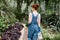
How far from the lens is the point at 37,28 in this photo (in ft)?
26.3

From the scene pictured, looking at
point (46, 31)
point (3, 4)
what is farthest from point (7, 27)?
point (46, 31)

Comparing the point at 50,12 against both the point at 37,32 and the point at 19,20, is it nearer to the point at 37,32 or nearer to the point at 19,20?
the point at 19,20

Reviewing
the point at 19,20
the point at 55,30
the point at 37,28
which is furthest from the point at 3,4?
the point at 37,28

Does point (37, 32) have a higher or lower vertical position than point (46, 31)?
higher

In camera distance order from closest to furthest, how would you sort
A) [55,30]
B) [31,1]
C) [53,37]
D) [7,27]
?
[7,27] < [53,37] < [55,30] < [31,1]

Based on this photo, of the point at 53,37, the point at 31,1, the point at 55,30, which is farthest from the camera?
the point at 31,1

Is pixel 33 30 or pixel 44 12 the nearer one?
pixel 33 30

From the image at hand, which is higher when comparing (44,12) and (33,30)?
(33,30)

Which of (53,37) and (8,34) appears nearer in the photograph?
(8,34)

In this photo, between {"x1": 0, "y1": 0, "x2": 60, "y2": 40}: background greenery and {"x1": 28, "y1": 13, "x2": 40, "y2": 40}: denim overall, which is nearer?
{"x1": 28, "y1": 13, "x2": 40, "y2": 40}: denim overall

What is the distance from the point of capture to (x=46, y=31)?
1246cm

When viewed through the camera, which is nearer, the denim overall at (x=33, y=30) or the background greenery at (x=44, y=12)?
the denim overall at (x=33, y=30)

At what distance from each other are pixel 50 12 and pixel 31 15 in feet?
20.0

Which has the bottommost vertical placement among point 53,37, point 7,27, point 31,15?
point 53,37
